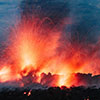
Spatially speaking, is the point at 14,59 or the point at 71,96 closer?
the point at 71,96

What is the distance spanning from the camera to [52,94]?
77.9 feet

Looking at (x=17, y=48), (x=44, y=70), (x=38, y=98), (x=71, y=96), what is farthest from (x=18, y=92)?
(x=17, y=48)

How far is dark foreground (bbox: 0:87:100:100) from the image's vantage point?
2317 cm

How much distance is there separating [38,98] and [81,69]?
59.3 feet

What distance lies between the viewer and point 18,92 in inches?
973

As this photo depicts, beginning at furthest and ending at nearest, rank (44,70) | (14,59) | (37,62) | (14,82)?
(14,59) → (37,62) → (44,70) → (14,82)

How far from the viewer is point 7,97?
23281mm

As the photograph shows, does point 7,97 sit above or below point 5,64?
below

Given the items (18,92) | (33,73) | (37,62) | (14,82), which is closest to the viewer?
(18,92)

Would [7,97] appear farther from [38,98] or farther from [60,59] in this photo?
[60,59]

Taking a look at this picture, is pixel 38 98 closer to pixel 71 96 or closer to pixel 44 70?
pixel 71 96

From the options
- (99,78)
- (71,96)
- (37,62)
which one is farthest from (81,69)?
(71,96)

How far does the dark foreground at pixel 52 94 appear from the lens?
23172mm

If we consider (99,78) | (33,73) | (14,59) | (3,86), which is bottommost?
(3,86)
